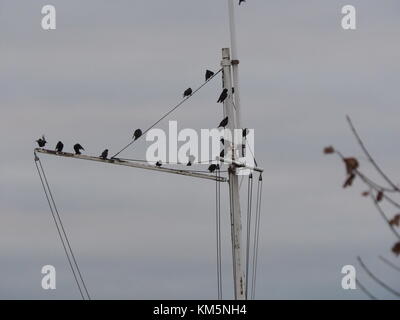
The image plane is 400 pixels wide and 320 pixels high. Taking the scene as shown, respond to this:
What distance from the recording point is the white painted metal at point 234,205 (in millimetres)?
72125

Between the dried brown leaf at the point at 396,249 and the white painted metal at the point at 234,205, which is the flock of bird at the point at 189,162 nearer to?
the white painted metal at the point at 234,205

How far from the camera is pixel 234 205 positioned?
73.1 meters

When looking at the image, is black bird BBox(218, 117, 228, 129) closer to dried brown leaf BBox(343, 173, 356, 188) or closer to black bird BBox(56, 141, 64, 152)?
black bird BBox(56, 141, 64, 152)

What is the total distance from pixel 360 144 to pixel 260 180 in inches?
2336

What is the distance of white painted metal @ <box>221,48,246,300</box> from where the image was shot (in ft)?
237

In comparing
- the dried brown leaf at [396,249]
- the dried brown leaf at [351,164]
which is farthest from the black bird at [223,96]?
the dried brown leaf at [396,249]

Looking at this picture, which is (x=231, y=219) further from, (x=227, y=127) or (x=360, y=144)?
(x=360, y=144)

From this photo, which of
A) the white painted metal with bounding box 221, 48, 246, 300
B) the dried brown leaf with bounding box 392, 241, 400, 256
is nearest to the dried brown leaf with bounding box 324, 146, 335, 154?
the dried brown leaf with bounding box 392, 241, 400, 256

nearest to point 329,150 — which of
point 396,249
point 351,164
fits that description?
point 351,164

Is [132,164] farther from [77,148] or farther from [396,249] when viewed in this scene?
[396,249]

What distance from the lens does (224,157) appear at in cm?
7388

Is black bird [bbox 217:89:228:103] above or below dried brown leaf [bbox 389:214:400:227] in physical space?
above
